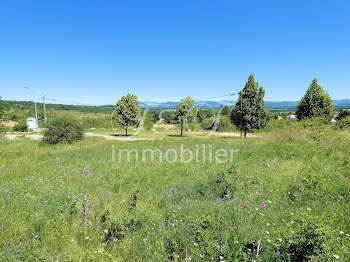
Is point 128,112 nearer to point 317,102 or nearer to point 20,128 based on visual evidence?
point 317,102

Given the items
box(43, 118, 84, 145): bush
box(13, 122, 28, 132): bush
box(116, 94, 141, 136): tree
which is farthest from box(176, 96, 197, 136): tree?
box(13, 122, 28, 132): bush

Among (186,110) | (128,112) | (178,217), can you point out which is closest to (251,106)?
(186,110)

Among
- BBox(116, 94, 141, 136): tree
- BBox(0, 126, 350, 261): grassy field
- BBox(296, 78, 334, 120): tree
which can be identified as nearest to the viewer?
BBox(0, 126, 350, 261): grassy field

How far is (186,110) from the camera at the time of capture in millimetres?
27406

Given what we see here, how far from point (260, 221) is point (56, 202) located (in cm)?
397

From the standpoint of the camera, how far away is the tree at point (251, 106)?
25234 millimetres

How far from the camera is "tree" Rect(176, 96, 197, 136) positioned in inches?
1073

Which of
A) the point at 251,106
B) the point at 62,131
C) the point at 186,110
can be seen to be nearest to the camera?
the point at 62,131

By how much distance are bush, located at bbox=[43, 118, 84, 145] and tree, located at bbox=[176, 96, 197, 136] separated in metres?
14.7

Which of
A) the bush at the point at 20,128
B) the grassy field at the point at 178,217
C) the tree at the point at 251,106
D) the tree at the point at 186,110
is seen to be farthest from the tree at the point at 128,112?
the bush at the point at 20,128

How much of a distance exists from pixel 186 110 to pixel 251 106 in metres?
9.22

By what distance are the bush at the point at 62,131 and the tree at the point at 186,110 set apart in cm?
1470

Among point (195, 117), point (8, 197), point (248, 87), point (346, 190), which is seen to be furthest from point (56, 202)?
point (248, 87)

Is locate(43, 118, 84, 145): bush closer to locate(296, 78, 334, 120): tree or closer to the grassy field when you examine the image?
the grassy field
